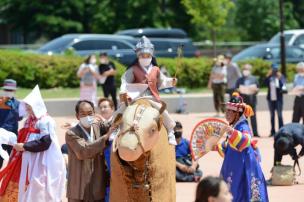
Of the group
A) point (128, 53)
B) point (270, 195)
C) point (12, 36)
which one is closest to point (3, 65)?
point (128, 53)

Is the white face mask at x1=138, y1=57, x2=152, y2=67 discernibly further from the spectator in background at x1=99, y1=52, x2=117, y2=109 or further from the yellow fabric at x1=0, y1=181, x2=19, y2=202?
the spectator in background at x1=99, y1=52, x2=117, y2=109

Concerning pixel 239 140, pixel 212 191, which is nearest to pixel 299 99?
pixel 239 140

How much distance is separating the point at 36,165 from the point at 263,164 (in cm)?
615

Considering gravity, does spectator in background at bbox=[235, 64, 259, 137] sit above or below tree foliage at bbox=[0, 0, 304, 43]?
below

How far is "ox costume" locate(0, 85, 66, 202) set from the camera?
9.83m

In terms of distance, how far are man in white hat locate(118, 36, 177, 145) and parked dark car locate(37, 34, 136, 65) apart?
18163 millimetres

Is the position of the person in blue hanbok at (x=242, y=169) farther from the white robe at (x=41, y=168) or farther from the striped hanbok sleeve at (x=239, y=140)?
the white robe at (x=41, y=168)

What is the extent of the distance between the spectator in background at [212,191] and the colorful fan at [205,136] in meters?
3.78

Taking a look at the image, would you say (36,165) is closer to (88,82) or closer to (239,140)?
(239,140)

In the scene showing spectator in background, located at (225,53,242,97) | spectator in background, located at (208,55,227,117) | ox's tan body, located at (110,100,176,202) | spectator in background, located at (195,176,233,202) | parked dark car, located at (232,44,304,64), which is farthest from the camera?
parked dark car, located at (232,44,304,64)

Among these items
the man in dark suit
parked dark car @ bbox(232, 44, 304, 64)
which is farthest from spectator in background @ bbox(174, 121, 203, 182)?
parked dark car @ bbox(232, 44, 304, 64)

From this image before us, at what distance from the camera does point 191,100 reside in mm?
23797

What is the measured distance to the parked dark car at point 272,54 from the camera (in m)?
29.0

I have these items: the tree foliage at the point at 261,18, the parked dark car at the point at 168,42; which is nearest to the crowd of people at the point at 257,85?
the parked dark car at the point at 168,42
